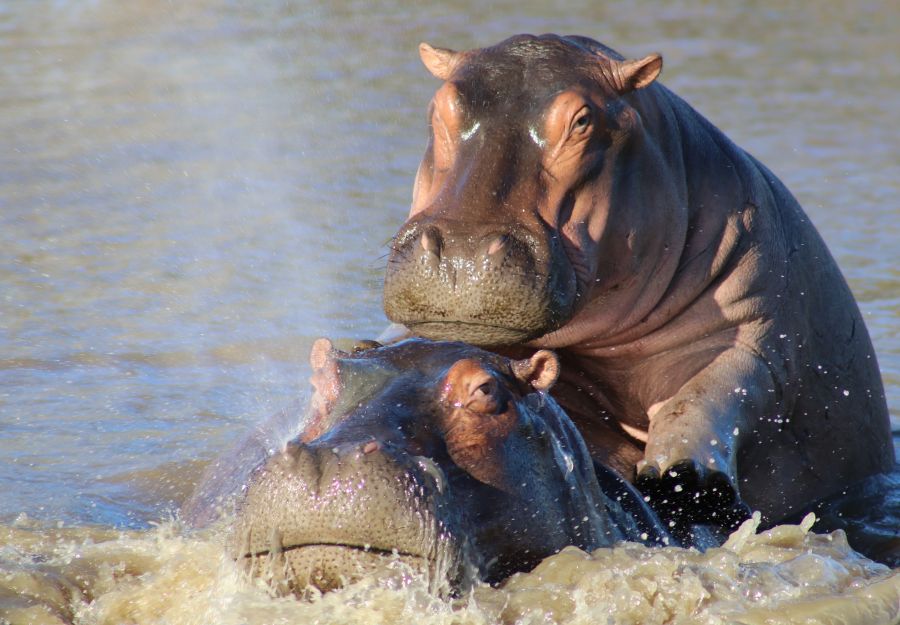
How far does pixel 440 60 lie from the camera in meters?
5.72

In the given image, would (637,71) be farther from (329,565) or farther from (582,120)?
(329,565)

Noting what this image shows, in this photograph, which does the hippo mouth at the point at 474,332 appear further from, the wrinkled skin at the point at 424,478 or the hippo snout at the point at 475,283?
the wrinkled skin at the point at 424,478

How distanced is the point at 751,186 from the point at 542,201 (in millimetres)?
1217

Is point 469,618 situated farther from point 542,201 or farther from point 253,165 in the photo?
point 253,165

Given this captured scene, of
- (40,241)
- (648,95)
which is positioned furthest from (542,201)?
(40,241)

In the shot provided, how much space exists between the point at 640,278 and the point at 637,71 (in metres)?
0.72

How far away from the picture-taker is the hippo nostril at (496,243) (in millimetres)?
4704

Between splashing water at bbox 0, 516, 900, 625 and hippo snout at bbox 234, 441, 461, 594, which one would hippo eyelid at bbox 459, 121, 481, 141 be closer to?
splashing water at bbox 0, 516, 900, 625

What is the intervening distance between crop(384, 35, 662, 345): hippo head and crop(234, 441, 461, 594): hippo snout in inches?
45.9

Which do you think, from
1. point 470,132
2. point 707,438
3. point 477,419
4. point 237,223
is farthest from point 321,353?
point 237,223

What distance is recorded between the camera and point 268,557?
3596 millimetres

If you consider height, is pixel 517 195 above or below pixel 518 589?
above

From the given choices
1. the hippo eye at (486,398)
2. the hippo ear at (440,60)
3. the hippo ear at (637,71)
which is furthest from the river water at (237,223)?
the hippo ear at (637,71)

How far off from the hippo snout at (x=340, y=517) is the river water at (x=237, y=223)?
0.08 metres
